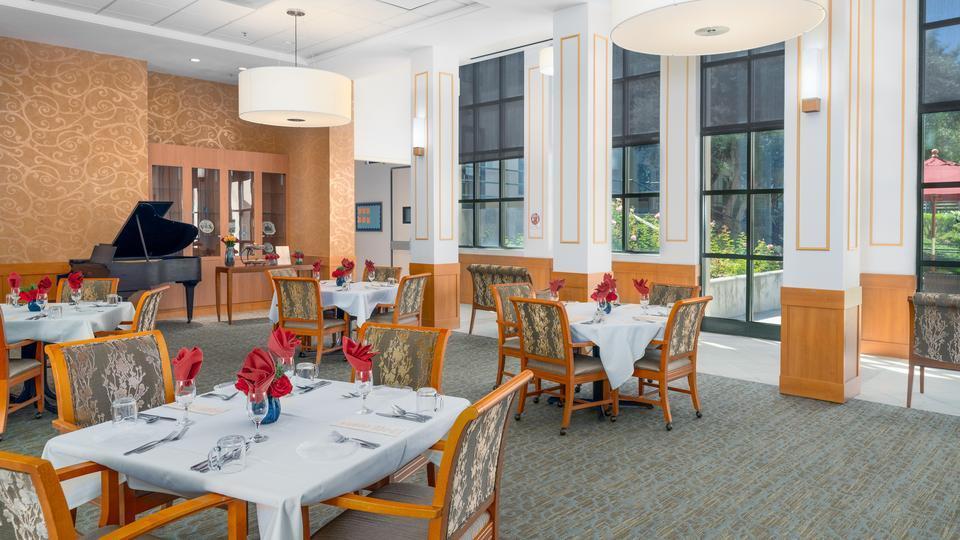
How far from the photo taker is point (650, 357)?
480 cm

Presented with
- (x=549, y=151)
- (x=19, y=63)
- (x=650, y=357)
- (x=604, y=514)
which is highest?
(x=19, y=63)

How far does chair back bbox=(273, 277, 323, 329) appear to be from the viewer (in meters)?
6.25

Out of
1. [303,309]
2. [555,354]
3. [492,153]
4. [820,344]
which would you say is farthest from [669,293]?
[492,153]

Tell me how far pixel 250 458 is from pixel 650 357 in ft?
11.1

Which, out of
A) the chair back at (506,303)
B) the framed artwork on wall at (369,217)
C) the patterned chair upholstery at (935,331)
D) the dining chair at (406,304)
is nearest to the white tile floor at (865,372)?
the patterned chair upholstery at (935,331)

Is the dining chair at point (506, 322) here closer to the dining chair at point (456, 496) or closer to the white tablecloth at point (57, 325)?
the dining chair at point (456, 496)

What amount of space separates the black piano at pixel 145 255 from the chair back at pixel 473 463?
6.79 m

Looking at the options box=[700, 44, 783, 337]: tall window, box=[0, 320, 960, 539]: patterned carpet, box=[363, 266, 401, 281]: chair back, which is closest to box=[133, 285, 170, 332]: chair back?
box=[0, 320, 960, 539]: patterned carpet

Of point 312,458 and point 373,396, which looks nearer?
point 312,458

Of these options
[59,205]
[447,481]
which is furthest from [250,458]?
[59,205]

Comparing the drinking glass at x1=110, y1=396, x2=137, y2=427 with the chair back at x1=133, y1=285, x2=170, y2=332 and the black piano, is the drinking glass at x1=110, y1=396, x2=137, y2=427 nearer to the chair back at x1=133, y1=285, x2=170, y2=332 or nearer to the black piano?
the chair back at x1=133, y1=285, x2=170, y2=332

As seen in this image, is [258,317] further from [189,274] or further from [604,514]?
[604,514]

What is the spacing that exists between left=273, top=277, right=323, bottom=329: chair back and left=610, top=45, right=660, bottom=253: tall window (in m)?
4.84

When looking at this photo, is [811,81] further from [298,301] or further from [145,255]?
[145,255]
